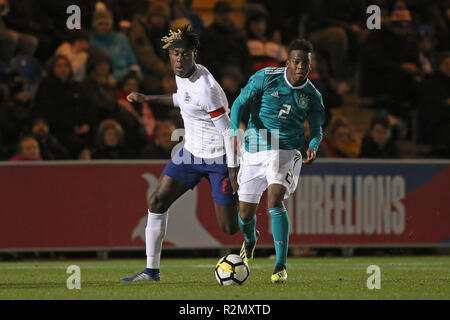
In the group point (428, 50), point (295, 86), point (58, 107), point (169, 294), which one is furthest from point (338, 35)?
point (169, 294)

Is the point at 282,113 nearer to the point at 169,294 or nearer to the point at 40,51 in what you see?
the point at 169,294

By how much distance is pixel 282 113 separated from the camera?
31.1 feet

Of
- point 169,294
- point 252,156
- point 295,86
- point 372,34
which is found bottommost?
point 169,294

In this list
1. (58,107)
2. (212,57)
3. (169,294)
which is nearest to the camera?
(169,294)

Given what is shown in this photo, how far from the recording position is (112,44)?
49.0 ft

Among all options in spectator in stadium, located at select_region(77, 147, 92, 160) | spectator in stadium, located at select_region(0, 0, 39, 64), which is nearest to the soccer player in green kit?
spectator in stadium, located at select_region(77, 147, 92, 160)

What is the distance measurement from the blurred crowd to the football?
15.0ft

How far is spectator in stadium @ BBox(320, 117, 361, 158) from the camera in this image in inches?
574

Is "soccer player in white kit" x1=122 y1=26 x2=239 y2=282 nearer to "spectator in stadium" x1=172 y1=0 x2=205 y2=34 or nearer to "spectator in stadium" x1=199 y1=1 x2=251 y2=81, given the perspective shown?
"spectator in stadium" x1=199 y1=1 x2=251 y2=81

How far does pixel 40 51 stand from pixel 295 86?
6.66 meters

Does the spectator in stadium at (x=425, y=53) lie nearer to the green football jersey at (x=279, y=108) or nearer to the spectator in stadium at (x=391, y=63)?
the spectator in stadium at (x=391, y=63)

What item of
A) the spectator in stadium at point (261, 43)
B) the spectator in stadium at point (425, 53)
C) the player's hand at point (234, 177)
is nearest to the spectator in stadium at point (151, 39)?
the spectator in stadium at point (261, 43)

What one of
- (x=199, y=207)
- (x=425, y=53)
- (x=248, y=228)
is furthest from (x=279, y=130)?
(x=425, y=53)

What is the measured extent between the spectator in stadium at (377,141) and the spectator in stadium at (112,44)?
3515 mm
